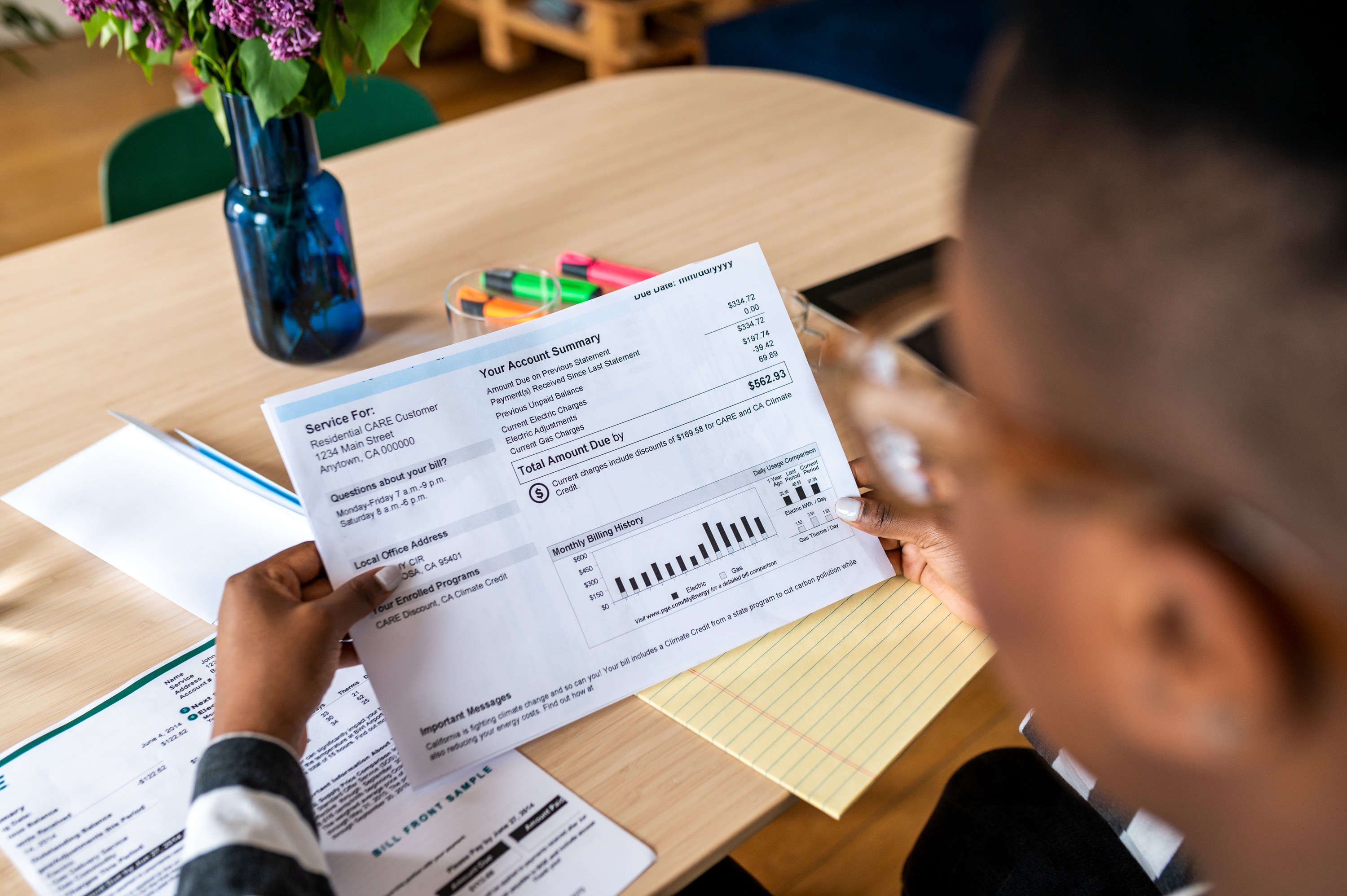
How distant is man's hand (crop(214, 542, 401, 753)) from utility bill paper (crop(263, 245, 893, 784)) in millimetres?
17

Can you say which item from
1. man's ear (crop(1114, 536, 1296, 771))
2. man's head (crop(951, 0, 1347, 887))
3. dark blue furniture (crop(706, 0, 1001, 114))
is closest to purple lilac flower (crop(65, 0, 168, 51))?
man's head (crop(951, 0, 1347, 887))

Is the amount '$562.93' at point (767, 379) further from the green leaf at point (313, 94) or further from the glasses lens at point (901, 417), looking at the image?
the green leaf at point (313, 94)

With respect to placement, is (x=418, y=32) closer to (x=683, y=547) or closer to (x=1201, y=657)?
(x=683, y=547)

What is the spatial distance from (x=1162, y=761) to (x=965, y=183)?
0.77ft

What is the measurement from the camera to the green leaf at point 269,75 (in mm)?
751

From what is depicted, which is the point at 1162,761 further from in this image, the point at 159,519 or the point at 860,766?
the point at 159,519

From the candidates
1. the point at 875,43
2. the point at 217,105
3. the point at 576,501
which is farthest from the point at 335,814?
the point at 875,43

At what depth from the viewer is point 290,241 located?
0.87m

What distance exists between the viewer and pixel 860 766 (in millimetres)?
587

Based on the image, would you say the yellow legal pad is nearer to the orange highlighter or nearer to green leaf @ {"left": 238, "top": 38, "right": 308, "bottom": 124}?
the orange highlighter

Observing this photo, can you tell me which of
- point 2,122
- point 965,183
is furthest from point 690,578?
point 2,122

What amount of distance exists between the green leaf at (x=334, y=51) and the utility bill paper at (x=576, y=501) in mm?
284

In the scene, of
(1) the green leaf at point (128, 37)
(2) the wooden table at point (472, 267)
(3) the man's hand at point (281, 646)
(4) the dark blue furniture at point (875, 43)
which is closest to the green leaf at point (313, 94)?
(1) the green leaf at point (128, 37)

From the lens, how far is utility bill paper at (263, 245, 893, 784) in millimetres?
610
